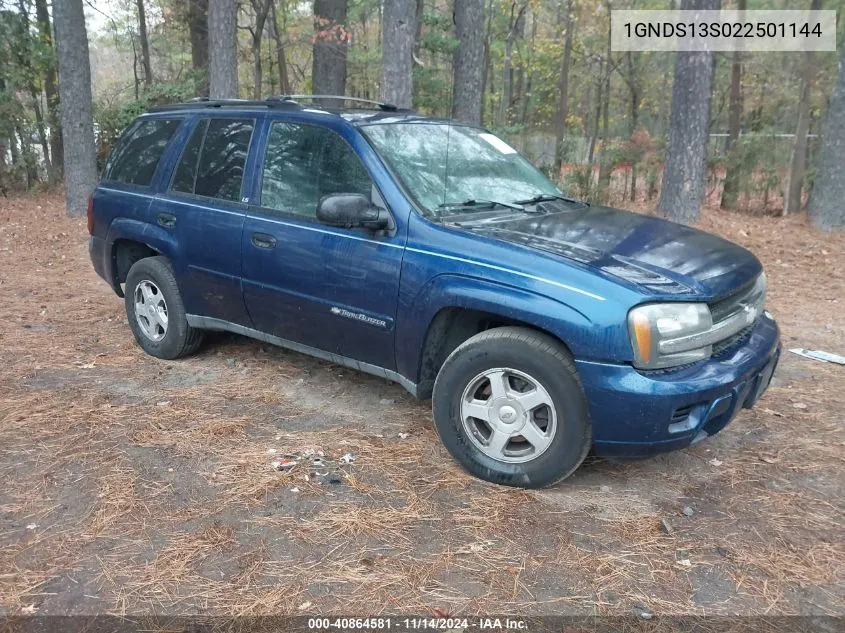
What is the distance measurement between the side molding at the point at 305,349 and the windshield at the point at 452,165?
0.96m

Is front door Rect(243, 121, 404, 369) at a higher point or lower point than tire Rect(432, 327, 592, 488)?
higher

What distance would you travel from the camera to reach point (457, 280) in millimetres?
3510

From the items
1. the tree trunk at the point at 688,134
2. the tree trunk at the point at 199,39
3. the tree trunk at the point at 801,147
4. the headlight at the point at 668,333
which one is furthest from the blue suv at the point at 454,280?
the tree trunk at the point at 199,39

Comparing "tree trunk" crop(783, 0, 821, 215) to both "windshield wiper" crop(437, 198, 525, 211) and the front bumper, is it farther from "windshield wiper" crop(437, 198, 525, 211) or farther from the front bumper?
the front bumper

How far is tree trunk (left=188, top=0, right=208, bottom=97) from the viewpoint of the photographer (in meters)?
14.3

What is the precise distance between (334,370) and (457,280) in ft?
6.36

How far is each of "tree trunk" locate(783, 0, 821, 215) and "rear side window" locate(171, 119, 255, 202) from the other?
10.4m

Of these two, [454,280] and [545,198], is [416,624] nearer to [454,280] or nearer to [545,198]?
[454,280]

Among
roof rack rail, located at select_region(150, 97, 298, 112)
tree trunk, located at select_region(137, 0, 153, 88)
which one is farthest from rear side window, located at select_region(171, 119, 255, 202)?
tree trunk, located at select_region(137, 0, 153, 88)

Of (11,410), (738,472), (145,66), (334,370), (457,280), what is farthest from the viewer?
(145,66)

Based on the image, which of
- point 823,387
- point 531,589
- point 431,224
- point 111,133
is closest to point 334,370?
point 431,224

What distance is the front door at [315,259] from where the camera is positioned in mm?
A: 3869

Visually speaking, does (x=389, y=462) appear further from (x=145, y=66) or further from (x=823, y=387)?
(x=145, y=66)

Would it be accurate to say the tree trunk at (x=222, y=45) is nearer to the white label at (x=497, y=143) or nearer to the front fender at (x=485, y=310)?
the white label at (x=497, y=143)
